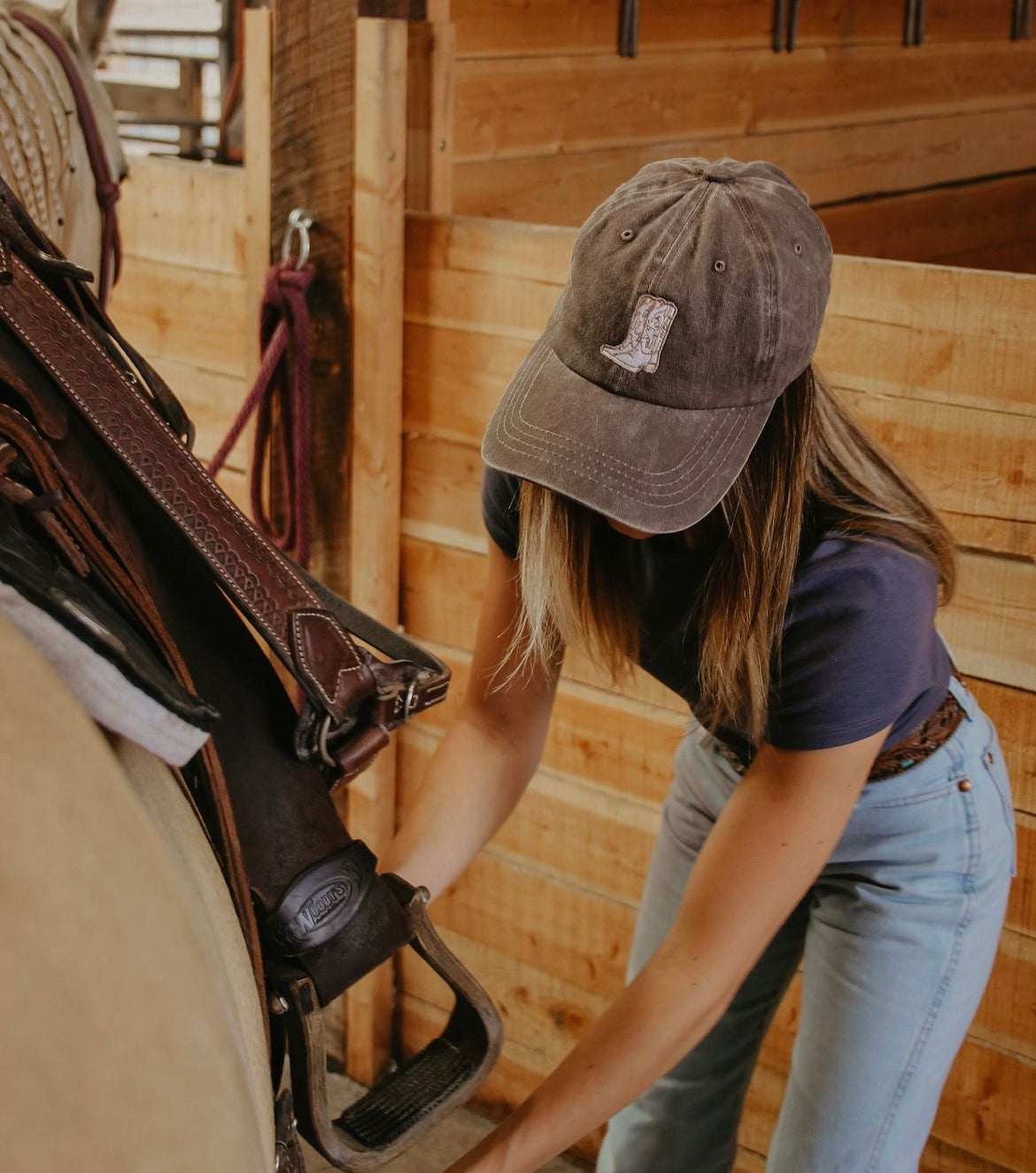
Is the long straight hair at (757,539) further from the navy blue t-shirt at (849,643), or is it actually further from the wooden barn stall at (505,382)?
the wooden barn stall at (505,382)

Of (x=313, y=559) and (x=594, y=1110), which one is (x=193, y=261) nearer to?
(x=313, y=559)

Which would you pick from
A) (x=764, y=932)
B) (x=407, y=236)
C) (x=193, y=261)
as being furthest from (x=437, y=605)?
(x=764, y=932)

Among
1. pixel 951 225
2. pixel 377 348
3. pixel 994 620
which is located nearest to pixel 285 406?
pixel 377 348

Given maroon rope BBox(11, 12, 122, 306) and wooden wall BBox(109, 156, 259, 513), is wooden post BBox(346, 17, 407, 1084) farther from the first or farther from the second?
maroon rope BBox(11, 12, 122, 306)

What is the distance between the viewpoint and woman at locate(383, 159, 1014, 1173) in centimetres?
81

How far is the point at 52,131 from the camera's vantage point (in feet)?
3.47

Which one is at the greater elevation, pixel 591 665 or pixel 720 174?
pixel 720 174

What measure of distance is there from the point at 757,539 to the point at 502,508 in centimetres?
24

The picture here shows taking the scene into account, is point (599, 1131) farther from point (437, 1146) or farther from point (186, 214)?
point (186, 214)

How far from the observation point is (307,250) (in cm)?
165

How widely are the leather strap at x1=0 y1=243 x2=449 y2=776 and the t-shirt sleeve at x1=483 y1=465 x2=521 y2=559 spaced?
340 millimetres

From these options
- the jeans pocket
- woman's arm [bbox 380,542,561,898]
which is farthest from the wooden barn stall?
woman's arm [bbox 380,542,561,898]

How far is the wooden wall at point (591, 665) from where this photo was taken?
50.9 inches

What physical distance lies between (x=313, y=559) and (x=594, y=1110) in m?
1.05
